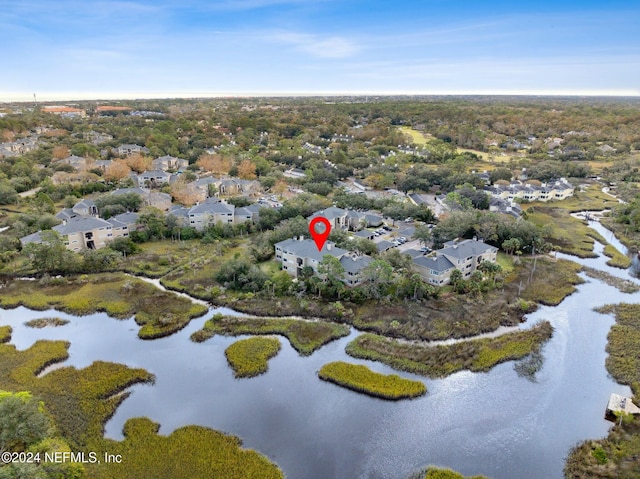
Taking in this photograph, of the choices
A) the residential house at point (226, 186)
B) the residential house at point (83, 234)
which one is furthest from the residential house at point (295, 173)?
the residential house at point (83, 234)

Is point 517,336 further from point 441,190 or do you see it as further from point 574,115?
point 574,115

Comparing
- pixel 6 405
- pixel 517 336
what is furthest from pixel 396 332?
pixel 6 405

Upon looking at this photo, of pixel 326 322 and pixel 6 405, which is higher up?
pixel 6 405

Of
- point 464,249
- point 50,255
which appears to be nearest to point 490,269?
point 464,249

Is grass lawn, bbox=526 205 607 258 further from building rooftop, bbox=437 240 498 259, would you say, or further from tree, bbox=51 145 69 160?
tree, bbox=51 145 69 160

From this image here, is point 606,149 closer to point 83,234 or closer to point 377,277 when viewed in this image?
point 377,277

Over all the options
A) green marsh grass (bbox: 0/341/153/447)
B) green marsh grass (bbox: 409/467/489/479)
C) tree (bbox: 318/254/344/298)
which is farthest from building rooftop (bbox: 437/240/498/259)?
green marsh grass (bbox: 0/341/153/447)

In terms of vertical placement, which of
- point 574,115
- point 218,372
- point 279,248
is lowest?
point 218,372
